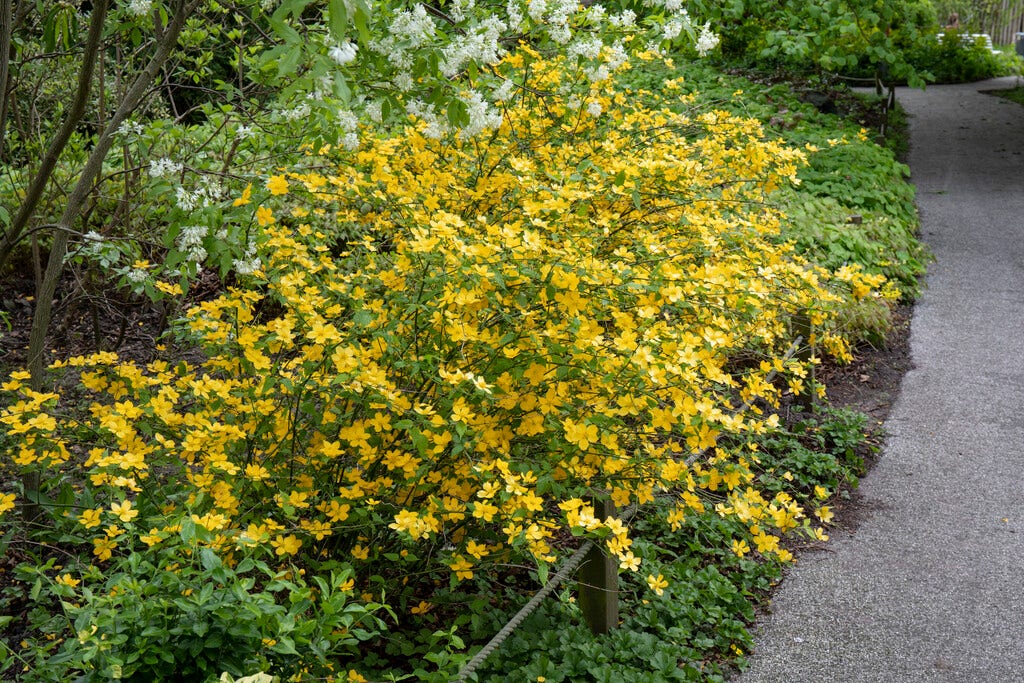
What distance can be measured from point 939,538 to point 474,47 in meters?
2.96

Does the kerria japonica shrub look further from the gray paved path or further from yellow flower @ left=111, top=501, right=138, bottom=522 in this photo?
the gray paved path

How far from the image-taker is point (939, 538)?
4203 mm

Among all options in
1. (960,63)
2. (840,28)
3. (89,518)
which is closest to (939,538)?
(89,518)

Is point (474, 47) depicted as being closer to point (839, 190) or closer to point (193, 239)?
point (193, 239)

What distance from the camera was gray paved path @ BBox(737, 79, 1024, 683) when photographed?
3.38 metres

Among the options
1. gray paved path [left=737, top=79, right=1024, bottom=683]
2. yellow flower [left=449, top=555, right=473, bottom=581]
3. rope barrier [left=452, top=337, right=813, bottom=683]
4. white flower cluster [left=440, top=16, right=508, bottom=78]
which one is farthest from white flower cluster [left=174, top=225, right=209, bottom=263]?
gray paved path [left=737, top=79, right=1024, bottom=683]

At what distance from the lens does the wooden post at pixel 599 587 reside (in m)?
3.14

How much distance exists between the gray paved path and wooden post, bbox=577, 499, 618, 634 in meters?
0.51

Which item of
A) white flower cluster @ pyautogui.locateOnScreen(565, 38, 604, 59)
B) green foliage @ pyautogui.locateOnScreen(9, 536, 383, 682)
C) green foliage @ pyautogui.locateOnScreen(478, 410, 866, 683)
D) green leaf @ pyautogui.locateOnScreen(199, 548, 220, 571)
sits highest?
white flower cluster @ pyautogui.locateOnScreen(565, 38, 604, 59)

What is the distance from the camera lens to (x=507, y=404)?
2.74 meters

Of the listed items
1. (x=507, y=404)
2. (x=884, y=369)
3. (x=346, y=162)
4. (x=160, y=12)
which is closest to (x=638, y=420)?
(x=507, y=404)

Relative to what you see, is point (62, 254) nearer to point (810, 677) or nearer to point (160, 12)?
point (160, 12)

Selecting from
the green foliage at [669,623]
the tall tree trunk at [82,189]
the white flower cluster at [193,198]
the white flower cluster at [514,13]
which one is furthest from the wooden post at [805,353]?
the tall tree trunk at [82,189]

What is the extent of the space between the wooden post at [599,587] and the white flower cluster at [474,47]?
1.47 meters
